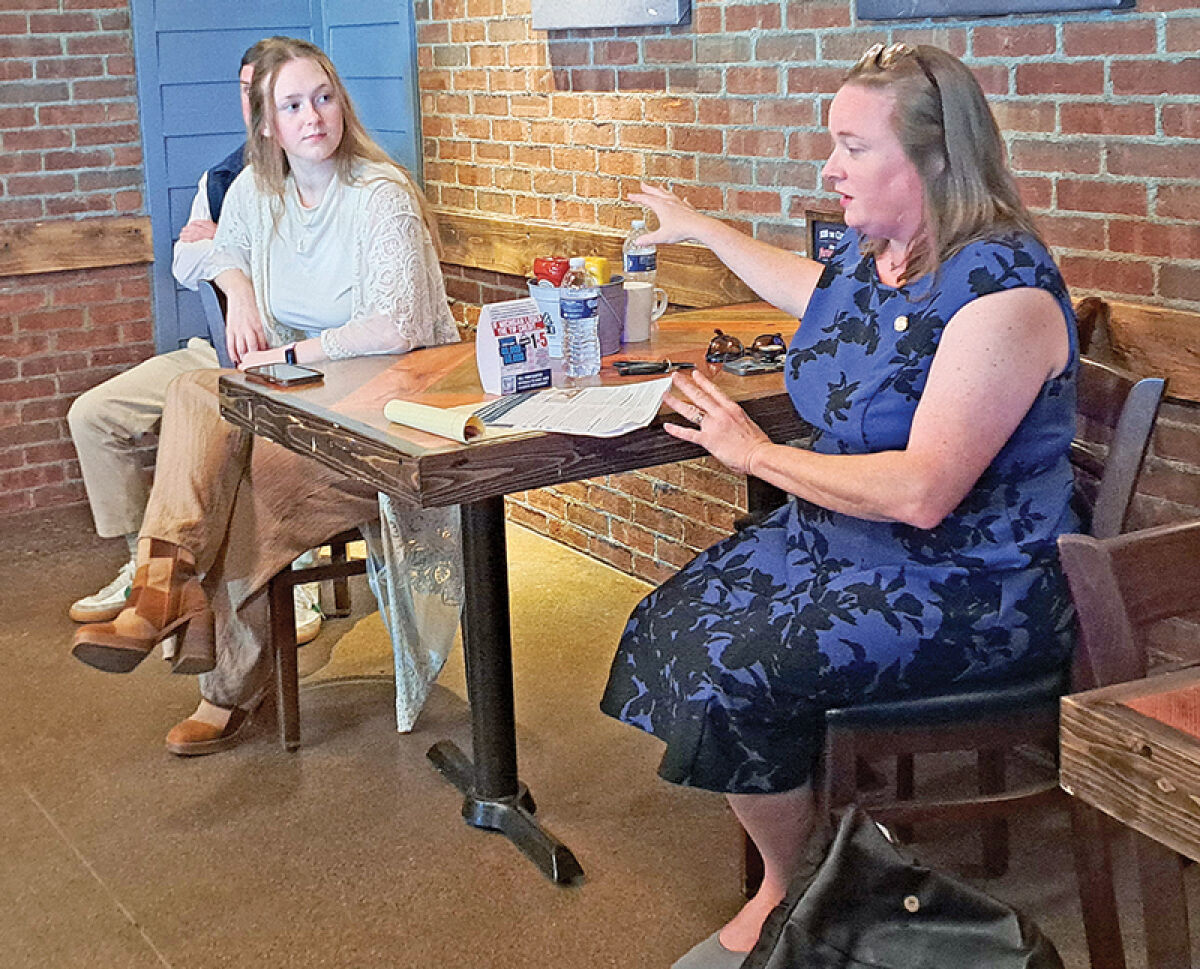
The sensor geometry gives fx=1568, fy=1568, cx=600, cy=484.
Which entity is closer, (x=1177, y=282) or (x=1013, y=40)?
(x=1177, y=282)

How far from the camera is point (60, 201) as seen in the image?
4922 mm

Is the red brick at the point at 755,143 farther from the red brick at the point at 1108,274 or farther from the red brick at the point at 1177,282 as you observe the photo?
the red brick at the point at 1177,282

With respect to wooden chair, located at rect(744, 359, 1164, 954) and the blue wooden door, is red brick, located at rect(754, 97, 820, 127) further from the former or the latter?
the blue wooden door

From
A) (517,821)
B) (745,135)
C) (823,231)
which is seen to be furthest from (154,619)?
(745,135)

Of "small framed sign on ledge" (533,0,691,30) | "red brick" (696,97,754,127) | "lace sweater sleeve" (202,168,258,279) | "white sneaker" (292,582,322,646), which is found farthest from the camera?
"white sneaker" (292,582,322,646)

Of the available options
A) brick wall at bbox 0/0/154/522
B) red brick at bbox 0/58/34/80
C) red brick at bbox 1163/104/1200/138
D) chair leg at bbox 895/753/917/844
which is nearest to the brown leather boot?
chair leg at bbox 895/753/917/844

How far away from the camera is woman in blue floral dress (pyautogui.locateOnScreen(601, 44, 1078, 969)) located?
212cm

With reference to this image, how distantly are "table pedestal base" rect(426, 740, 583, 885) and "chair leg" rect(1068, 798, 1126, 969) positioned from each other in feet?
3.16

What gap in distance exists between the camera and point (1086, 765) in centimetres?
130

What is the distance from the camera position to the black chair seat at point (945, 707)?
215 centimetres

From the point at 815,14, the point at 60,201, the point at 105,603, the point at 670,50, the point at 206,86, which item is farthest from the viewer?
the point at 206,86

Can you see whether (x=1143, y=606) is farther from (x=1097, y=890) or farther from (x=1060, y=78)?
(x=1060, y=78)

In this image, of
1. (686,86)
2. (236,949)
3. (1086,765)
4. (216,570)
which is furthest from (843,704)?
(686,86)

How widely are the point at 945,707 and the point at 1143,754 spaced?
90cm
